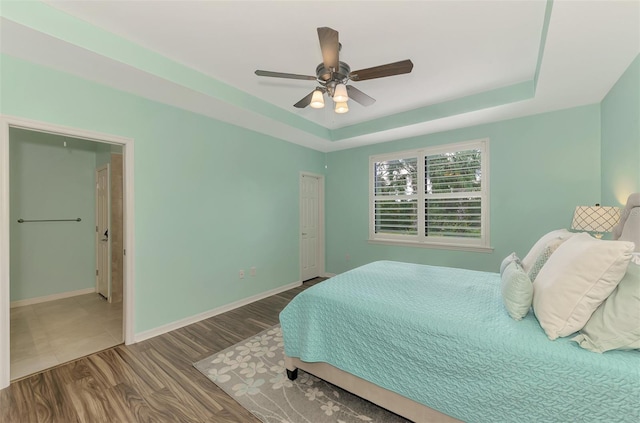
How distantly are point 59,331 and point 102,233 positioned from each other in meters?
1.73

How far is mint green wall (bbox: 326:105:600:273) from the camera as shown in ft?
9.71

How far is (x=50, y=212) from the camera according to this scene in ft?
12.7

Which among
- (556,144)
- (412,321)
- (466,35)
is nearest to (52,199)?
(412,321)

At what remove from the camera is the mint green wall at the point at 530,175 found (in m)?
2.96

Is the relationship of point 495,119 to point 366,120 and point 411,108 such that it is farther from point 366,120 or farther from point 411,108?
point 366,120

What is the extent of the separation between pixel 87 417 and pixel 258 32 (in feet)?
9.72

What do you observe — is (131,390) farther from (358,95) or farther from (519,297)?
(358,95)

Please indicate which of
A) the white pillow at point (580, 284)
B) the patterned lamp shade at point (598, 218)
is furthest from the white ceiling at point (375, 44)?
the white pillow at point (580, 284)

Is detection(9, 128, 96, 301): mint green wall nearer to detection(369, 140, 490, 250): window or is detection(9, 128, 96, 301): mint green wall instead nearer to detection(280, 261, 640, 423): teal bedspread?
detection(280, 261, 640, 423): teal bedspread

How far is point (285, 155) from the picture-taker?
437 centimetres

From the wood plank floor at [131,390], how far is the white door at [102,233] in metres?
1.98

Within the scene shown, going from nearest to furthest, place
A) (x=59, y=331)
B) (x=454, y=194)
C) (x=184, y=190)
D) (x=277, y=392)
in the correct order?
(x=277, y=392), (x=59, y=331), (x=184, y=190), (x=454, y=194)

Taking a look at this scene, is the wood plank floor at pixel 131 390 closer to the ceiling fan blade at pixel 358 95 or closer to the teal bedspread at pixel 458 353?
the teal bedspread at pixel 458 353

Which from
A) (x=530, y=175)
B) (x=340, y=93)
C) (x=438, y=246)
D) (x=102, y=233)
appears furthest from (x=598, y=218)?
(x=102, y=233)
